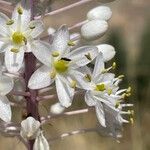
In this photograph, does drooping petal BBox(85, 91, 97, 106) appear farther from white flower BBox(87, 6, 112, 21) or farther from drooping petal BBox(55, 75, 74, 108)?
white flower BBox(87, 6, 112, 21)

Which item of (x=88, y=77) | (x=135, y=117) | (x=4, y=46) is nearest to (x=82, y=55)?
(x=88, y=77)

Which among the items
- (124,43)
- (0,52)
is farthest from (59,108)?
(124,43)

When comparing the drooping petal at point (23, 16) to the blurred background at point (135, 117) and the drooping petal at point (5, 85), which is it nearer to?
the drooping petal at point (5, 85)

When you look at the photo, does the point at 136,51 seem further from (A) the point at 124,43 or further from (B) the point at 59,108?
(B) the point at 59,108

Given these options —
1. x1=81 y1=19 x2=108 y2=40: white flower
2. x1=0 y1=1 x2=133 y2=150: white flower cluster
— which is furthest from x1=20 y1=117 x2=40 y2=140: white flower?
x1=81 y1=19 x2=108 y2=40: white flower

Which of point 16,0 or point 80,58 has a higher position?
point 16,0

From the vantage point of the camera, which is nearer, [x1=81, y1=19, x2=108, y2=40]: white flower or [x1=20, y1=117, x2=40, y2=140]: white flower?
[x1=20, y1=117, x2=40, y2=140]: white flower

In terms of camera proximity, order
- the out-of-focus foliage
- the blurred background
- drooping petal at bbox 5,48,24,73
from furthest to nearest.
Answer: the blurred background, the out-of-focus foliage, drooping petal at bbox 5,48,24,73
